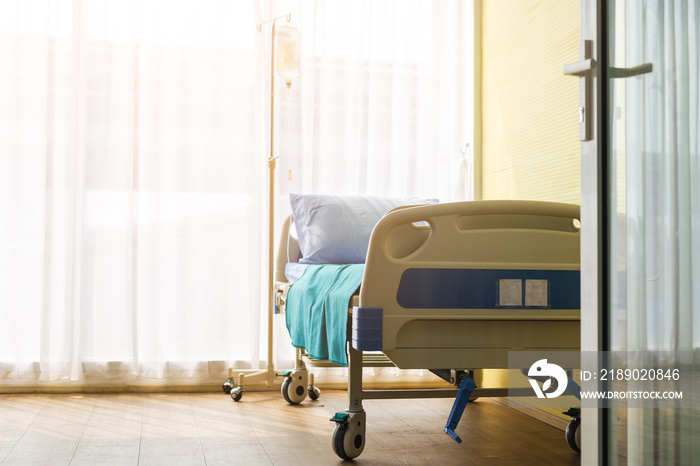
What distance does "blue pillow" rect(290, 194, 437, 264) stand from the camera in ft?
9.63

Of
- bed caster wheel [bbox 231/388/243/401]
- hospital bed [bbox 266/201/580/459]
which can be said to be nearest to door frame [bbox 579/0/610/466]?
hospital bed [bbox 266/201/580/459]

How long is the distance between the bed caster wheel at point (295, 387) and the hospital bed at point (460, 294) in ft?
3.22

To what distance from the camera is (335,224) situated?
299 cm

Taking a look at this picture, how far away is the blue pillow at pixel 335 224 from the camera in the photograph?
2.94 meters

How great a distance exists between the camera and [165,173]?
340cm

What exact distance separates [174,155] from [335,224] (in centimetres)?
95

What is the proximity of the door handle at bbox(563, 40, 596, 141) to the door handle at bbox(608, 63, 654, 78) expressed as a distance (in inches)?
1.3

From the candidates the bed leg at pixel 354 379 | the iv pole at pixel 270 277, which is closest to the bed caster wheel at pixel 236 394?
the iv pole at pixel 270 277

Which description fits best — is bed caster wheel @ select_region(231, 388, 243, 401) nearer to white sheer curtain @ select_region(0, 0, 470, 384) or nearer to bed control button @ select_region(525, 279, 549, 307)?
white sheer curtain @ select_region(0, 0, 470, 384)

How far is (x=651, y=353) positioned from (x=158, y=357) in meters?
2.61

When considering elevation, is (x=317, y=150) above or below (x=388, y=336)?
above

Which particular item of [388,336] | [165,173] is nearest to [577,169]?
[388,336]

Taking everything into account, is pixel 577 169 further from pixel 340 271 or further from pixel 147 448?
pixel 147 448

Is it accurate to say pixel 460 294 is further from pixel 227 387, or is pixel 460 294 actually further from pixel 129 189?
pixel 129 189
